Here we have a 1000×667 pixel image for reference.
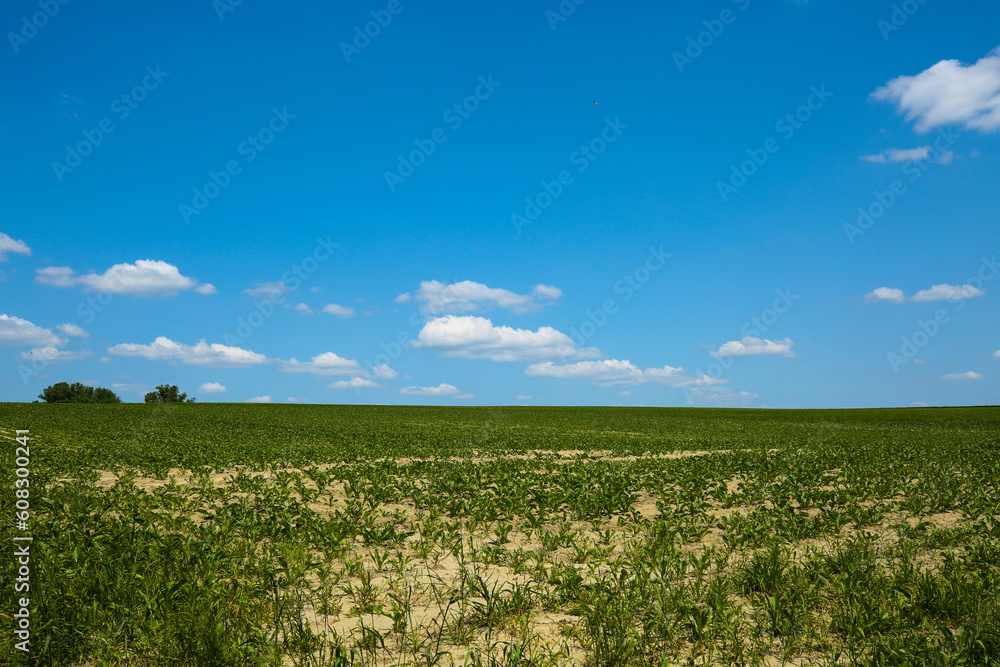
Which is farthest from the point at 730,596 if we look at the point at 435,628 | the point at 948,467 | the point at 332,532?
the point at 948,467

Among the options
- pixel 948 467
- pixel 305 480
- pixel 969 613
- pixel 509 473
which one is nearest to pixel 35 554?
pixel 305 480

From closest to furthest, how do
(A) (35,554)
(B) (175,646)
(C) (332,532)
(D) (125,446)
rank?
(B) (175,646), (A) (35,554), (C) (332,532), (D) (125,446)

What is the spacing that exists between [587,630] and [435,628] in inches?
56.4

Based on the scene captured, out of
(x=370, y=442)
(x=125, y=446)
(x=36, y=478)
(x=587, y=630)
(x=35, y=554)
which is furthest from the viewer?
(x=370, y=442)

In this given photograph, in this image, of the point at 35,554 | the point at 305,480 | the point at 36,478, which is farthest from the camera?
the point at 305,480

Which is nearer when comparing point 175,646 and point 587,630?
point 175,646

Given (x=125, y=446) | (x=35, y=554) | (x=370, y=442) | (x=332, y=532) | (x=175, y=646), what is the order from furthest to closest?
(x=370, y=442)
(x=125, y=446)
(x=332, y=532)
(x=35, y=554)
(x=175, y=646)

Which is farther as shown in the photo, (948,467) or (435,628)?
(948,467)

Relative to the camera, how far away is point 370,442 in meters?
25.3

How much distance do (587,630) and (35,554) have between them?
21.8ft

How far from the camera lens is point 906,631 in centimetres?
486

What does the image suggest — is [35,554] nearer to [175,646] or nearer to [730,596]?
[175,646]

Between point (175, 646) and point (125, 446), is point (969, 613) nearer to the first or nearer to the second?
point (175, 646)

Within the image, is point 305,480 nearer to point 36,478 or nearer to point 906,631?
point 36,478
